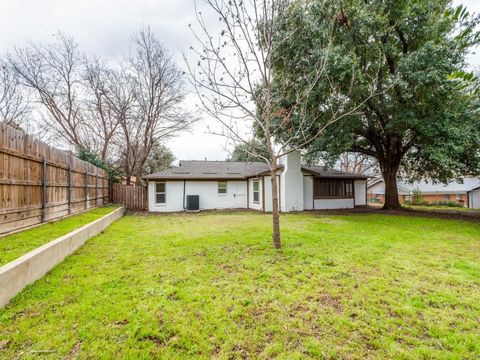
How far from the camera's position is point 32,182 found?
5.77m

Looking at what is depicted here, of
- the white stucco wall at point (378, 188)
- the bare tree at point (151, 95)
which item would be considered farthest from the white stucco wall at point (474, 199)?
the bare tree at point (151, 95)

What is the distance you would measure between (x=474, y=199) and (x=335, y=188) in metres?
18.2

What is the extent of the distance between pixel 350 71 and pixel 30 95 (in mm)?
20046

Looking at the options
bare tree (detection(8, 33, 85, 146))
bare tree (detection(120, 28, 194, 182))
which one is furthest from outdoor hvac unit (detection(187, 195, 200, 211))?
bare tree (detection(8, 33, 85, 146))

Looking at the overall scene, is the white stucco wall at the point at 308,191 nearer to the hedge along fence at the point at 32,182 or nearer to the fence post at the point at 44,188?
the hedge along fence at the point at 32,182

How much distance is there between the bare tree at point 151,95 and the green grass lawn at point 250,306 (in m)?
14.2

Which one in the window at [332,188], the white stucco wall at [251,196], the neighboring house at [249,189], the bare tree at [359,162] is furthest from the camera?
the bare tree at [359,162]

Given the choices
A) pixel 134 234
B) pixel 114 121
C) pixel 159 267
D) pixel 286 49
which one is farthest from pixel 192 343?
pixel 114 121

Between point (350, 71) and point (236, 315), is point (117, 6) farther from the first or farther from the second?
point (236, 315)

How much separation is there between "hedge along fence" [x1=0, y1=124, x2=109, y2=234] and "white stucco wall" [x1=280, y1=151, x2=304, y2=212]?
9755 millimetres

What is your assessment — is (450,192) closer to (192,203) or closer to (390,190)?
(390,190)

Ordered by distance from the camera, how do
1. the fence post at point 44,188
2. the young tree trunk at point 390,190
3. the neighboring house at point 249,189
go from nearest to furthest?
the fence post at point 44,188 → the neighboring house at point 249,189 → the young tree trunk at point 390,190

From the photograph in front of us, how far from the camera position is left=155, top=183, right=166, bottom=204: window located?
1572cm

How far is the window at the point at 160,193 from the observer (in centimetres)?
1572
